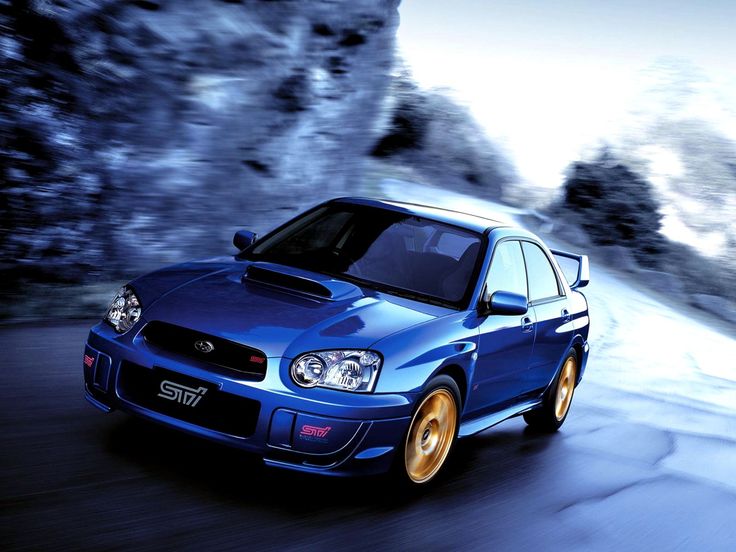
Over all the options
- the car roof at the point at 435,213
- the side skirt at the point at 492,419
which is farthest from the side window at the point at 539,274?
the side skirt at the point at 492,419

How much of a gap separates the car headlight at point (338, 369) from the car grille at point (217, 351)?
6.9 inches

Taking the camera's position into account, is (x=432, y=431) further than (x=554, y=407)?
No

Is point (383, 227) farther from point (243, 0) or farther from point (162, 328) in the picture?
point (243, 0)

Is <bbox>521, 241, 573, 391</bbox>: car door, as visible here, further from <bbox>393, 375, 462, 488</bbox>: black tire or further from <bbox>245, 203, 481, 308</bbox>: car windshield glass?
<bbox>393, 375, 462, 488</bbox>: black tire

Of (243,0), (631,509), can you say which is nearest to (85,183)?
(243,0)

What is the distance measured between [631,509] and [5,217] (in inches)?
239

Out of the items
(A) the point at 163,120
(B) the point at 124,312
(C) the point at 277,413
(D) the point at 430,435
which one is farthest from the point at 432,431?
(A) the point at 163,120

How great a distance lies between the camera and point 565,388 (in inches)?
333

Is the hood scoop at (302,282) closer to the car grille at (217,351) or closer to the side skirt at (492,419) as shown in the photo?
the car grille at (217,351)

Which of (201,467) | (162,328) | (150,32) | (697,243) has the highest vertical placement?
(150,32)

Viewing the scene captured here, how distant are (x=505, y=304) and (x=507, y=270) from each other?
79cm

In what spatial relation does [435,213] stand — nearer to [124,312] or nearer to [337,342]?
[337,342]

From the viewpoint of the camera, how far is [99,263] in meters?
10.7

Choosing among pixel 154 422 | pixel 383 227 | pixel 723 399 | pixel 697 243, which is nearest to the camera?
pixel 154 422
